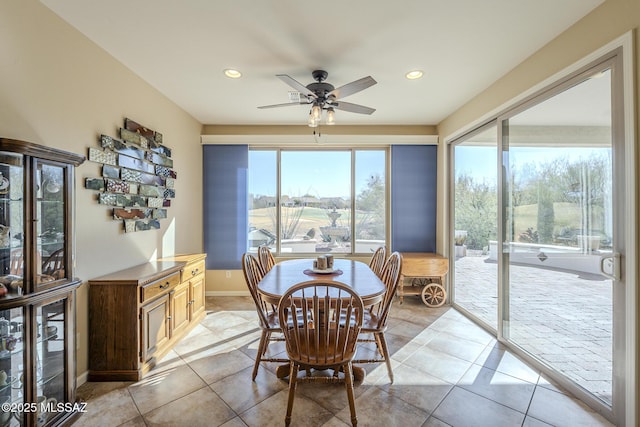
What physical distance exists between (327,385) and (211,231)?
299 cm

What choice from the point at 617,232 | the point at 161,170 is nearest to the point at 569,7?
the point at 617,232

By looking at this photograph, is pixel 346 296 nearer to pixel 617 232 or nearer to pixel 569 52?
pixel 617 232

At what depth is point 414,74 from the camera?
109 inches

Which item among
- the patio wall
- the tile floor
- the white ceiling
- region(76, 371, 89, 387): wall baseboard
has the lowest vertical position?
the tile floor

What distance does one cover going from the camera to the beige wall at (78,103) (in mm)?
1707

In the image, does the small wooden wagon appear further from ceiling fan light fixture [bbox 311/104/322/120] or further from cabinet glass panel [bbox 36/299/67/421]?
cabinet glass panel [bbox 36/299/67/421]

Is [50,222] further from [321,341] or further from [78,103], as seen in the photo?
[321,341]

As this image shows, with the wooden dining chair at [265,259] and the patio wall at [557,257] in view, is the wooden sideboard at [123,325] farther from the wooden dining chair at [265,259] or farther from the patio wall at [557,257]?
the patio wall at [557,257]

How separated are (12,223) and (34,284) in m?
0.36

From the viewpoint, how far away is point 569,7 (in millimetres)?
1863

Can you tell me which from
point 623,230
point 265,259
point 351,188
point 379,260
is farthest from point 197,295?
point 623,230

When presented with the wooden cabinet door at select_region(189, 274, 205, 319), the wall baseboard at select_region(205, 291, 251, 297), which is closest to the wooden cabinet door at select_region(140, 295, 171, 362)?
the wooden cabinet door at select_region(189, 274, 205, 319)

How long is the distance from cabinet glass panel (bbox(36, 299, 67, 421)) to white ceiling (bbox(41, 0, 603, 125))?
1.99 m

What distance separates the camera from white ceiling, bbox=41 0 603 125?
6.12 ft
